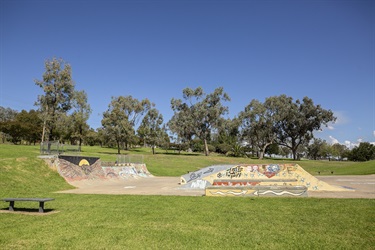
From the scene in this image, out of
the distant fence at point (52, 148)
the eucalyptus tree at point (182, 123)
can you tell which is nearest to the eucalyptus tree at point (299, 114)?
the eucalyptus tree at point (182, 123)

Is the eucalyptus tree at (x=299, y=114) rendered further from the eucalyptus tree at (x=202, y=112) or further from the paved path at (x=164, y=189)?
the paved path at (x=164, y=189)

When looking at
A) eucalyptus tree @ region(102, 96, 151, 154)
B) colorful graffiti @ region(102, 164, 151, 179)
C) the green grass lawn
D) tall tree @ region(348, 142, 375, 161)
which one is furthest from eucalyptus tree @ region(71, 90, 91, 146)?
tall tree @ region(348, 142, 375, 161)

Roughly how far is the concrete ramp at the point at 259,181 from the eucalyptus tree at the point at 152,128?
171ft

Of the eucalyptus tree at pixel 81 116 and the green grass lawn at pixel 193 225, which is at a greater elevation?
the eucalyptus tree at pixel 81 116

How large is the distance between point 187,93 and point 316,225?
200ft

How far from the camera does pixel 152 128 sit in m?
76.3

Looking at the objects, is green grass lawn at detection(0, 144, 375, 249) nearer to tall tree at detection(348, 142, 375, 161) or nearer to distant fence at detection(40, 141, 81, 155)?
distant fence at detection(40, 141, 81, 155)

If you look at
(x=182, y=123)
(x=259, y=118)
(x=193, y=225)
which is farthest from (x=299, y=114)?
(x=193, y=225)

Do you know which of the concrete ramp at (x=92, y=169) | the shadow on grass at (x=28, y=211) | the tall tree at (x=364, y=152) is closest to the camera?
the shadow on grass at (x=28, y=211)

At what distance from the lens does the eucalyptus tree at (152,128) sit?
72.4 m

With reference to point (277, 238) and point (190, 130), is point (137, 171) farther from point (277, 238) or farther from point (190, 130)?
point (190, 130)

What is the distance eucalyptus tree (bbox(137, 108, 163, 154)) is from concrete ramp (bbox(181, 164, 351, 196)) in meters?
52.1

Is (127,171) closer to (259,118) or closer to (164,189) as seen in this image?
(164,189)

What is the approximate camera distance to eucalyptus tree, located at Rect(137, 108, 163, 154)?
2850 inches
